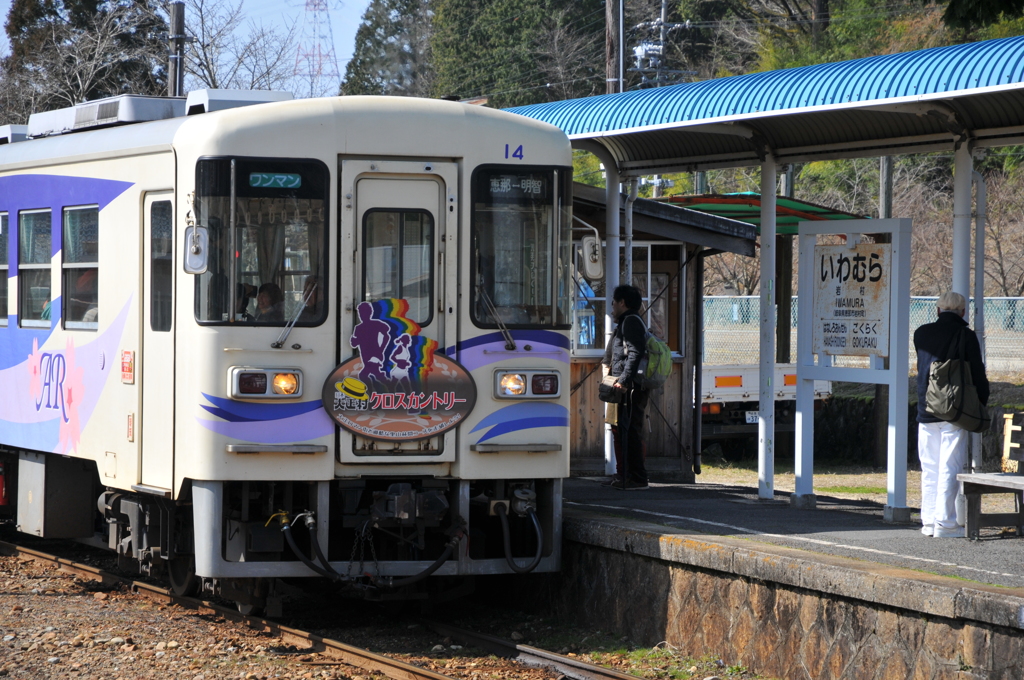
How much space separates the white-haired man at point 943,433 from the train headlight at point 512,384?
99.4 inches

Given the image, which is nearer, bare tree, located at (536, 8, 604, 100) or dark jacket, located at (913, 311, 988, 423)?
dark jacket, located at (913, 311, 988, 423)

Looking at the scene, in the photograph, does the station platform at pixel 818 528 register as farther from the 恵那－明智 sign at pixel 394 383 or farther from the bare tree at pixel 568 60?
the bare tree at pixel 568 60

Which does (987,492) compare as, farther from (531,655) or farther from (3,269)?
(3,269)

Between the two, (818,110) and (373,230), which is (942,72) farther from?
(373,230)

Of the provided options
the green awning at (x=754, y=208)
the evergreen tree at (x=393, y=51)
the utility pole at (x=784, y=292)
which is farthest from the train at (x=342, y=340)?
the evergreen tree at (x=393, y=51)

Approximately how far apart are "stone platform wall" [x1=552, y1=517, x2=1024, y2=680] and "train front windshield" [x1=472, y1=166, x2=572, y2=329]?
1.52 meters

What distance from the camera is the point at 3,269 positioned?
33.1ft

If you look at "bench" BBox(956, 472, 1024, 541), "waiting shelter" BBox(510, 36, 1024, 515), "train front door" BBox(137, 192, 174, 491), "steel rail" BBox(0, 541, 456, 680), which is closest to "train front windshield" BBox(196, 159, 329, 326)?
"train front door" BBox(137, 192, 174, 491)

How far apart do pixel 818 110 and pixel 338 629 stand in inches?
185

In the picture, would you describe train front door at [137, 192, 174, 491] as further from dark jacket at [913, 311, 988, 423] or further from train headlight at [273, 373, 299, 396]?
dark jacket at [913, 311, 988, 423]

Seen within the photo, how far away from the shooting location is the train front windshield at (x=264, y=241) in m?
7.38

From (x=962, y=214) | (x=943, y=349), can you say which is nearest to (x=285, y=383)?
(x=943, y=349)

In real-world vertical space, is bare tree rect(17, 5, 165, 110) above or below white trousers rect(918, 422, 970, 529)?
above

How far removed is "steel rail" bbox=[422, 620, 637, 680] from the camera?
22.5 feet
